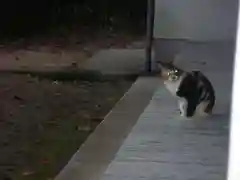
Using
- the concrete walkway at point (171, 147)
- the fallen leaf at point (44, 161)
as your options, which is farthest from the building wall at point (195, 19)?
the fallen leaf at point (44, 161)

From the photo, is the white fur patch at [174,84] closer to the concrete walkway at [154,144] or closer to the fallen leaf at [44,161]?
the concrete walkway at [154,144]

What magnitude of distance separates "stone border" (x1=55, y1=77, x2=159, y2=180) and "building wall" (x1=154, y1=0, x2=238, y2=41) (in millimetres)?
844

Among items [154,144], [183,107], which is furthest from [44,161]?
[183,107]

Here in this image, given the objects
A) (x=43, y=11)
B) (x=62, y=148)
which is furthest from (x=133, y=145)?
(x=43, y=11)

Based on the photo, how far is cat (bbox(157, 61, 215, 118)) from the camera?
6.27 ft

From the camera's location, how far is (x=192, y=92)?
1.91 meters

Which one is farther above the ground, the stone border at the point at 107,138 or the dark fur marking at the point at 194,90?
the dark fur marking at the point at 194,90

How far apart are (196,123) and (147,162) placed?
0.38 meters

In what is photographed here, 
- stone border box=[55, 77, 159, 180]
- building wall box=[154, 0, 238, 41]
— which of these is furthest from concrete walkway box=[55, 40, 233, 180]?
building wall box=[154, 0, 238, 41]

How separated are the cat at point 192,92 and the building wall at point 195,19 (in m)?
1.39

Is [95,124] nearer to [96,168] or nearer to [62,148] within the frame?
Result: [62,148]

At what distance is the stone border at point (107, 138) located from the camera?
5.42 ft

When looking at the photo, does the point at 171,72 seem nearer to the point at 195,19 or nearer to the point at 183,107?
the point at 183,107

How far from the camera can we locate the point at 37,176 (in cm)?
170
